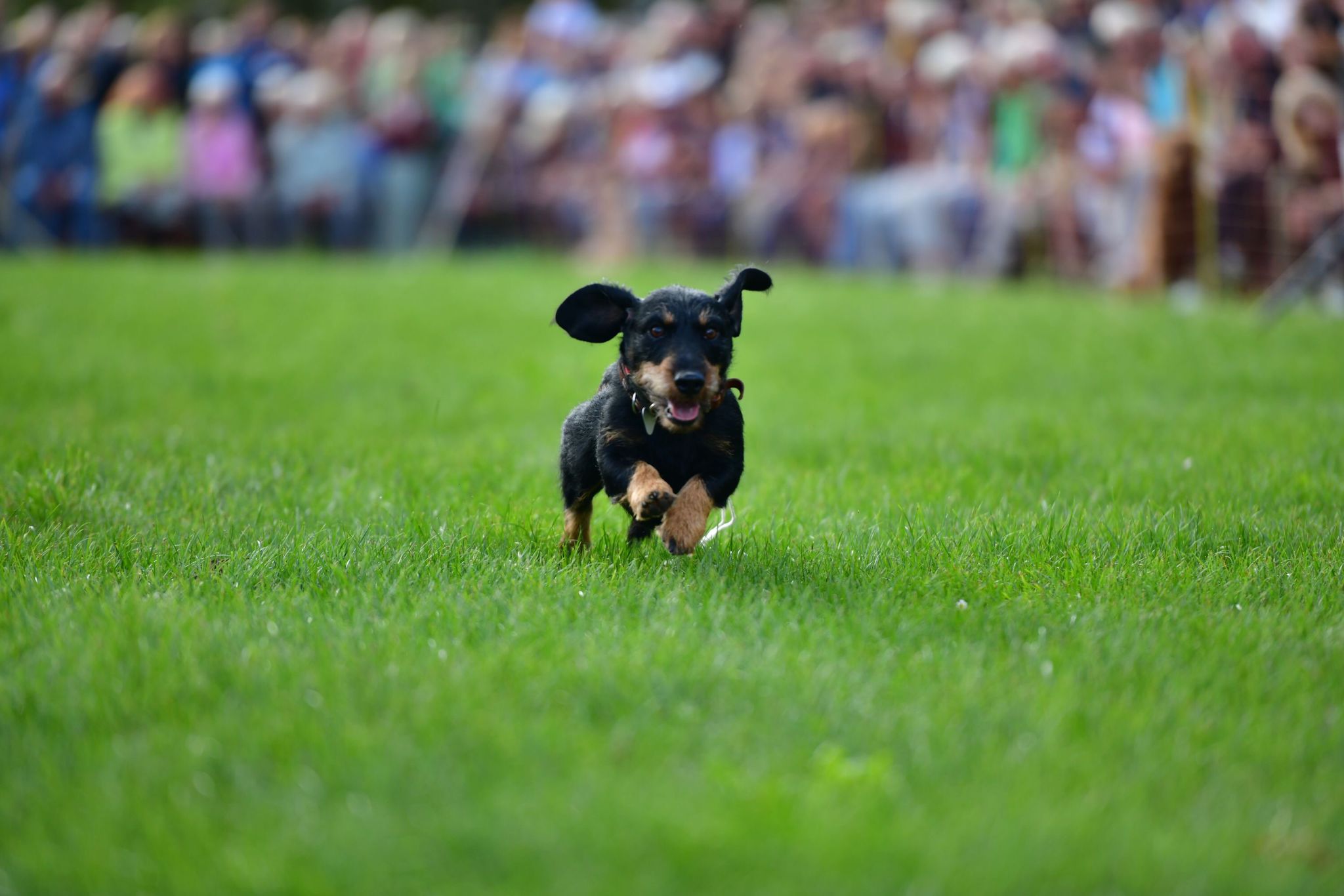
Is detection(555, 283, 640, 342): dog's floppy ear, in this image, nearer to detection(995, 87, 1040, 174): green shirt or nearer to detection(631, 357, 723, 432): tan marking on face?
detection(631, 357, 723, 432): tan marking on face

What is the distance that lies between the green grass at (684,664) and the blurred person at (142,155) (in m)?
13.5

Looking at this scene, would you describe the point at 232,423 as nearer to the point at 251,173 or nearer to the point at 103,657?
the point at 103,657

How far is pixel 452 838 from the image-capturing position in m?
2.70

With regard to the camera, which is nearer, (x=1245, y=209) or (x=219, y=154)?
(x=1245, y=209)

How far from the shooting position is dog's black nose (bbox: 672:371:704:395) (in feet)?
13.7

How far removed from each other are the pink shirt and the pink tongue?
1759 cm

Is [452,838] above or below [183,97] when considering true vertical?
below

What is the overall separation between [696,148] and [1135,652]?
1578 cm

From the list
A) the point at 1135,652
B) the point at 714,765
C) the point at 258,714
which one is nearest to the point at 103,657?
the point at 258,714

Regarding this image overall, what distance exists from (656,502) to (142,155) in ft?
58.9

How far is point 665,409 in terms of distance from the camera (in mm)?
4340

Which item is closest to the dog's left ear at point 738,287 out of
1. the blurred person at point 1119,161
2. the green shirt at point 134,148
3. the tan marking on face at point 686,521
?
the tan marking on face at point 686,521

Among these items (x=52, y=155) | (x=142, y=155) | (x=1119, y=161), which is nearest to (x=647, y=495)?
(x=1119, y=161)

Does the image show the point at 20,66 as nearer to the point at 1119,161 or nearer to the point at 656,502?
the point at 1119,161
